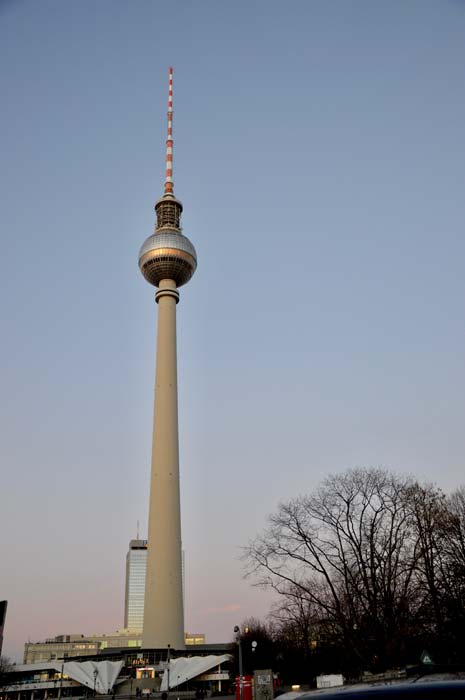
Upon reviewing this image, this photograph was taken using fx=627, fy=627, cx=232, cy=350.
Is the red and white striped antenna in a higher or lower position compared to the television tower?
higher

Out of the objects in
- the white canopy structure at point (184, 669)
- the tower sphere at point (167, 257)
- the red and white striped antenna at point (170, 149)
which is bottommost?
the white canopy structure at point (184, 669)

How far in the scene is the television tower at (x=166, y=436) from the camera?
7912cm

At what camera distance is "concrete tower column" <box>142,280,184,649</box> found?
78.5 meters

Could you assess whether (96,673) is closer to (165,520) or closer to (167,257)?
(165,520)

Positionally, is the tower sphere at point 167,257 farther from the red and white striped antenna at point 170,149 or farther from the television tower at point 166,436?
the red and white striped antenna at point 170,149

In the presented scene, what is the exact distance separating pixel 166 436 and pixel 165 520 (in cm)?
1134

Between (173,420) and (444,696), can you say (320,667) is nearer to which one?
(173,420)

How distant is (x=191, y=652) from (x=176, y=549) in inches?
784

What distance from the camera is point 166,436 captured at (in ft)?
285

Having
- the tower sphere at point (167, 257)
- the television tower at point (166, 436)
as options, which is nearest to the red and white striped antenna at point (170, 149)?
the television tower at point (166, 436)

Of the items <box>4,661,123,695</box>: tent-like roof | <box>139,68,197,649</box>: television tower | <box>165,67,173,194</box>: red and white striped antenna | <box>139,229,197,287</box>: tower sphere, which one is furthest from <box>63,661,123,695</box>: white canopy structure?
<box>165,67,173,194</box>: red and white striped antenna

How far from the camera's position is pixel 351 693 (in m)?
6.37

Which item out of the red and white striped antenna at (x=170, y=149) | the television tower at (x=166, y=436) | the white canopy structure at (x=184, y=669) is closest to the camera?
the white canopy structure at (x=184, y=669)

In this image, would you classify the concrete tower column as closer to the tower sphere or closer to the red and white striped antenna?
the tower sphere
